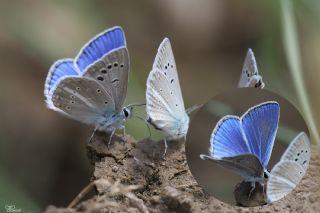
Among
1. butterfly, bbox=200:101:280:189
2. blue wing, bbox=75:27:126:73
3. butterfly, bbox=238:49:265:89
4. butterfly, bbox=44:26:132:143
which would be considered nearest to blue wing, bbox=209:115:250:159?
butterfly, bbox=200:101:280:189

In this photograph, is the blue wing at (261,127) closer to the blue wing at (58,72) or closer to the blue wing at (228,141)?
the blue wing at (228,141)

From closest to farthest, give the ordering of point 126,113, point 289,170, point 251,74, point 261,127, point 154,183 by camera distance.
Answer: point 289,170 → point 261,127 → point 154,183 → point 251,74 → point 126,113

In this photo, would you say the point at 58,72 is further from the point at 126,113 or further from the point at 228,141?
the point at 228,141

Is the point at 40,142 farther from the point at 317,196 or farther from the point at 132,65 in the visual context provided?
the point at 317,196

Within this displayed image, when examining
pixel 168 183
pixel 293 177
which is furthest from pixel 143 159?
pixel 293 177

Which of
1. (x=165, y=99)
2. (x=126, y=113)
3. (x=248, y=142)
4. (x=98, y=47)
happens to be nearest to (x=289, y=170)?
(x=248, y=142)
